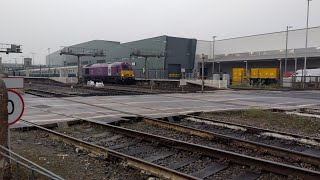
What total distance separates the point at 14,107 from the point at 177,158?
3.57m

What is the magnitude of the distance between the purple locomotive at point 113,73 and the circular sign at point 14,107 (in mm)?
44412

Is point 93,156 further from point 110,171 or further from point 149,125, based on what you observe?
point 149,125

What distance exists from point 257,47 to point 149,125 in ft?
227

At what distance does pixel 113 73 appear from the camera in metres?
51.5

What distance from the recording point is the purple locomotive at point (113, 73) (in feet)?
165

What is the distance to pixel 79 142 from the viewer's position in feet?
28.1

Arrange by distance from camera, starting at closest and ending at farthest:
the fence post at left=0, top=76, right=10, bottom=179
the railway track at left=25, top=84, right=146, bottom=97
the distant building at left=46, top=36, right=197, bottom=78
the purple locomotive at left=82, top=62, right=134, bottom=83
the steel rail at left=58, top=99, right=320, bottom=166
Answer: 1. the fence post at left=0, top=76, right=10, bottom=179
2. the steel rail at left=58, top=99, right=320, bottom=166
3. the railway track at left=25, top=84, right=146, bottom=97
4. the purple locomotive at left=82, top=62, right=134, bottom=83
5. the distant building at left=46, top=36, right=197, bottom=78

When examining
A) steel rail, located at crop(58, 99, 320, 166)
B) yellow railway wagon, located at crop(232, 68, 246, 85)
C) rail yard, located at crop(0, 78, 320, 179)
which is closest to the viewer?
rail yard, located at crop(0, 78, 320, 179)

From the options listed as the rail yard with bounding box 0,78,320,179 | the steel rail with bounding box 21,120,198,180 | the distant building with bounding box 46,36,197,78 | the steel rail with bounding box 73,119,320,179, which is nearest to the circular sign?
the rail yard with bounding box 0,78,320,179

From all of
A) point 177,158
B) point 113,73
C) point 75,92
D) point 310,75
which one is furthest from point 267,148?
point 310,75

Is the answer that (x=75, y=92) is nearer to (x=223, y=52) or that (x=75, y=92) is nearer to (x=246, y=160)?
(x=246, y=160)

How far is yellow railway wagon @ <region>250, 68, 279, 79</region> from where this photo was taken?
57.0m

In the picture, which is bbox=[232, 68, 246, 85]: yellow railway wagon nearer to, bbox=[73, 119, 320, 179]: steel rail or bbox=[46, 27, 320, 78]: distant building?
bbox=[46, 27, 320, 78]: distant building

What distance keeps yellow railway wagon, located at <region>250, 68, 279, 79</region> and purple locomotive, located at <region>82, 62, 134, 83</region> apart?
22.2 metres
